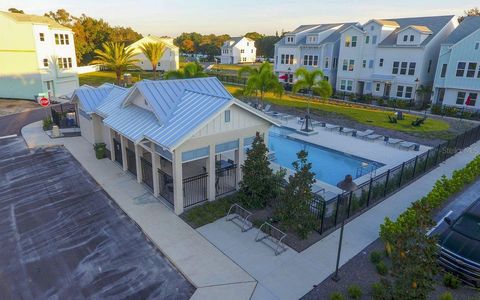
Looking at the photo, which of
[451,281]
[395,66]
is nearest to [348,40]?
[395,66]

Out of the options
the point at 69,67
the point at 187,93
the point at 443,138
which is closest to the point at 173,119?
the point at 187,93

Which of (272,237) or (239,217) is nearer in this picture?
(272,237)

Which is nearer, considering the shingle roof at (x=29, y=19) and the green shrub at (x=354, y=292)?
Answer: the green shrub at (x=354, y=292)

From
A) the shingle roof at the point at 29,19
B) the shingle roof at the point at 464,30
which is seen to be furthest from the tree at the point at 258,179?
the shingle roof at the point at 29,19

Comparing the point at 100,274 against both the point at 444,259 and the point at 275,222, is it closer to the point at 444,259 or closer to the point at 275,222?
the point at 275,222

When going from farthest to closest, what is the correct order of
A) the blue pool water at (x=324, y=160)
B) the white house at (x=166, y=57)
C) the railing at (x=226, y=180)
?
the white house at (x=166, y=57), the blue pool water at (x=324, y=160), the railing at (x=226, y=180)

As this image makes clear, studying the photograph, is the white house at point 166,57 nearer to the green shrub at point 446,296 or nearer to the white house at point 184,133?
the white house at point 184,133

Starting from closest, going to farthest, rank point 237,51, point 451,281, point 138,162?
point 451,281 → point 138,162 → point 237,51

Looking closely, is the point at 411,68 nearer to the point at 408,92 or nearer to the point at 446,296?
the point at 408,92
